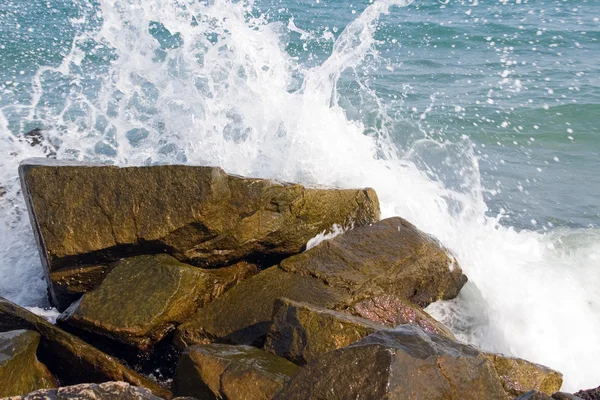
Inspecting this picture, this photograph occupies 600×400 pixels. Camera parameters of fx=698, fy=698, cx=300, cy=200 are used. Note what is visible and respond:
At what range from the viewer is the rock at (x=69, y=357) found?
355cm

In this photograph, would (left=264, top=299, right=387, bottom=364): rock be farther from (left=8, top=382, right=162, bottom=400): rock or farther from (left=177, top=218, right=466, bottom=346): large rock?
(left=8, top=382, right=162, bottom=400): rock

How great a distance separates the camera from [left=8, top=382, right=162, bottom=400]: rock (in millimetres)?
2494

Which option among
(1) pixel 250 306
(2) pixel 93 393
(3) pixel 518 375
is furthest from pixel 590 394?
(2) pixel 93 393

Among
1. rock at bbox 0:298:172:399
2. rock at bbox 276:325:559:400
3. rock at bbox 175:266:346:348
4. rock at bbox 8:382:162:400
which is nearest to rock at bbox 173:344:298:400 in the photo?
rock at bbox 276:325:559:400

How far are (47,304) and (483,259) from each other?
3503mm

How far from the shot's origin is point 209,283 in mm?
4301

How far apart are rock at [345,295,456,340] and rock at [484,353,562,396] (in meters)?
0.55

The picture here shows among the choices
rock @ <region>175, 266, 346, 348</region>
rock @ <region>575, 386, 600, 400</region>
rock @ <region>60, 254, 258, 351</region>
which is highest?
rock @ <region>60, 254, 258, 351</region>

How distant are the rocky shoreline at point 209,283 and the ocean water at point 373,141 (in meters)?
0.74

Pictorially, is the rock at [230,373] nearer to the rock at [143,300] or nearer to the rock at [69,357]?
Answer: the rock at [69,357]

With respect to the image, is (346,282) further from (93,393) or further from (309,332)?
(93,393)

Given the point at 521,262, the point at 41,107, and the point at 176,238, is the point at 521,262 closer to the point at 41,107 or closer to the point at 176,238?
the point at 176,238

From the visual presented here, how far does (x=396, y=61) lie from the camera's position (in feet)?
42.5

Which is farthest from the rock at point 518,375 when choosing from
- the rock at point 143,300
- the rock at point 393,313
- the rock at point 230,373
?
the rock at point 143,300
